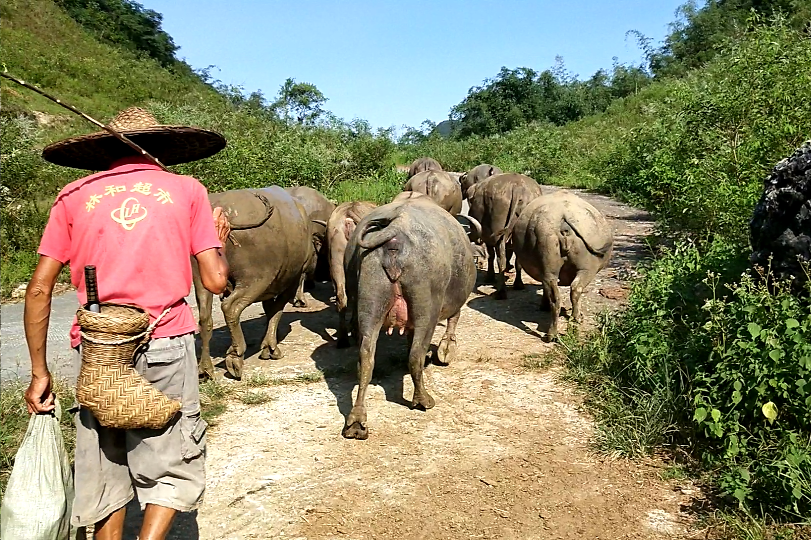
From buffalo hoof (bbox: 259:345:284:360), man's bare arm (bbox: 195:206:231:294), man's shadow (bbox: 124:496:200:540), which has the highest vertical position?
man's bare arm (bbox: 195:206:231:294)

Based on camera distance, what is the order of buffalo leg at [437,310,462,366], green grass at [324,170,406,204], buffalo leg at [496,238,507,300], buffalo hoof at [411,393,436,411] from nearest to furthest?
buffalo hoof at [411,393,436,411]
buffalo leg at [437,310,462,366]
buffalo leg at [496,238,507,300]
green grass at [324,170,406,204]

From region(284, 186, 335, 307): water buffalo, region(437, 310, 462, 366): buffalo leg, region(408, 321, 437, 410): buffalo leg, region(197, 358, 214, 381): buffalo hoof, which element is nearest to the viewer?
region(408, 321, 437, 410): buffalo leg

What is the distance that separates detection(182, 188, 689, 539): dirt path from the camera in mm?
3543

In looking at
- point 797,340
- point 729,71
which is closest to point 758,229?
point 797,340

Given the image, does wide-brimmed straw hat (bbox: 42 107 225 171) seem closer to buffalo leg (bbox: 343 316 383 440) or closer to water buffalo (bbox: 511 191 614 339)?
buffalo leg (bbox: 343 316 383 440)

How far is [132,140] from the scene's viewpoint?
2.77 meters

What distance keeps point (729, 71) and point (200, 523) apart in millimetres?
7595

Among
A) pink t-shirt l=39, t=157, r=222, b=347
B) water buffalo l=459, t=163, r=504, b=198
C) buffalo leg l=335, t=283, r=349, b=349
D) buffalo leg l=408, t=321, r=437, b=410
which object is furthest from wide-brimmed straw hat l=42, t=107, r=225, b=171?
water buffalo l=459, t=163, r=504, b=198

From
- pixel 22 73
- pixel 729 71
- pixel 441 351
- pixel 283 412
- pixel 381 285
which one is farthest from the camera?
pixel 22 73

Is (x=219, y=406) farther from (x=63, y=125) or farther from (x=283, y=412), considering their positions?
(x=63, y=125)

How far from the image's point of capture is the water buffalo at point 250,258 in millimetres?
5395

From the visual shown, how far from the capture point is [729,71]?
773 cm

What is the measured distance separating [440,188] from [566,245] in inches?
172

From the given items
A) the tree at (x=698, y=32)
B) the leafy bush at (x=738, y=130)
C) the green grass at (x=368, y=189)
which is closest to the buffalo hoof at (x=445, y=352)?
the leafy bush at (x=738, y=130)
